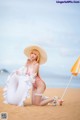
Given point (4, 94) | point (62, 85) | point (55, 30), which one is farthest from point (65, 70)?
point (4, 94)

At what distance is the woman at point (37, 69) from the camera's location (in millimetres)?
2881

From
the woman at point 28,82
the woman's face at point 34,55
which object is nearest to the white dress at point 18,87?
the woman at point 28,82

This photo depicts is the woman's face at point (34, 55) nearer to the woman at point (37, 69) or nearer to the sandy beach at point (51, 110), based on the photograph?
the woman at point (37, 69)

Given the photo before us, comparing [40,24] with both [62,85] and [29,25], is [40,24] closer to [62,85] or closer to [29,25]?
[29,25]

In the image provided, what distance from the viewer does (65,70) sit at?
2.91 m

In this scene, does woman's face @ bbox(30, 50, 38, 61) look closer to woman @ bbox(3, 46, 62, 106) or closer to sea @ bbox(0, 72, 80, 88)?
woman @ bbox(3, 46, 62, 106)

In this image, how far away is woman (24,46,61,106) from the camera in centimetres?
288

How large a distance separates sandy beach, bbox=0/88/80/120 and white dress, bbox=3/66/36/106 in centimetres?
4

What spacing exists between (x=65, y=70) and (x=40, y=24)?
0.39 m

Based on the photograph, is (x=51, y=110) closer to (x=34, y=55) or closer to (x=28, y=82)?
(x=28, y=82)

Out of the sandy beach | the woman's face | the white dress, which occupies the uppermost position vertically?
the woman's face

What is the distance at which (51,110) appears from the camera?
9.34ft

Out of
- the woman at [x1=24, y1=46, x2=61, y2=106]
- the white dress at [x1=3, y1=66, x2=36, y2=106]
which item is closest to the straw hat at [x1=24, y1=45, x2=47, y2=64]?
the woman at [x1=24, y1=46, x2=61, y2=106]

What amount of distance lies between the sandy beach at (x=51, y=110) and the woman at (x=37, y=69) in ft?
0.12
